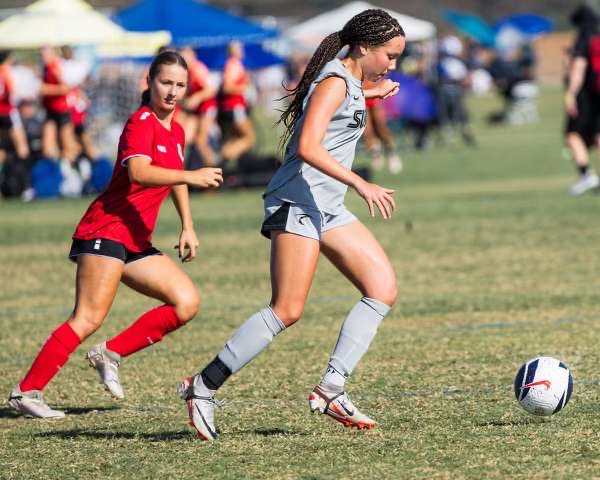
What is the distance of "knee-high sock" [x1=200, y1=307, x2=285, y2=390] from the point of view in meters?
5.87

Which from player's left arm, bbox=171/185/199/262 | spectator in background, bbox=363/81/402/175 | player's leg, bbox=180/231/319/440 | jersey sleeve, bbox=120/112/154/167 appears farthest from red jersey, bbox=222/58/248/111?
player's leg, bbox=180/231/319/440

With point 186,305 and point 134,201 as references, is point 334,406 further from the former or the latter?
point 134,201

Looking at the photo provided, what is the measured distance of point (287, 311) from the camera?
19.3 ft

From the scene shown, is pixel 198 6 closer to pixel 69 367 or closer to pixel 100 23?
pixel 100 23

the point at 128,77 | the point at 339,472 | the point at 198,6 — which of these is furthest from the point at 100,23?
the point at 339,472

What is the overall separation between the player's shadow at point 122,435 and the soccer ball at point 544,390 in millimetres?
1543

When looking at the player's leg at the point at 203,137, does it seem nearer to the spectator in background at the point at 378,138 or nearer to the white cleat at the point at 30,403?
the spectator in background at the point at 378,138

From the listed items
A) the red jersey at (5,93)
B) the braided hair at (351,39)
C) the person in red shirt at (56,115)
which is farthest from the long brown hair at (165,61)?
the person in red shirt at (56,115)

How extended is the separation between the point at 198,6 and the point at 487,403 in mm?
18490

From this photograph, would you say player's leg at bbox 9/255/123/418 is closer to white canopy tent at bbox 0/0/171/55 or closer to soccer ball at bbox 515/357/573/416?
soccer ball at bbox 515/357/573/416

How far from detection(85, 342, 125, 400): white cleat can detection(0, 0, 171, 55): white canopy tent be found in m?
16.0

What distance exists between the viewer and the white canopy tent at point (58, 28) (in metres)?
22.3

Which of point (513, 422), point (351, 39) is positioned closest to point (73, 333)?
point (351, 39)

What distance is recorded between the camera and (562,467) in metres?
5.20
